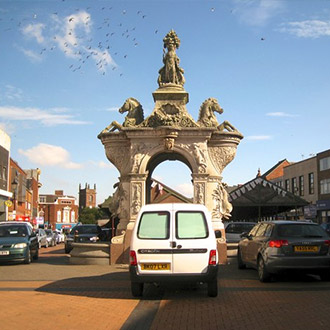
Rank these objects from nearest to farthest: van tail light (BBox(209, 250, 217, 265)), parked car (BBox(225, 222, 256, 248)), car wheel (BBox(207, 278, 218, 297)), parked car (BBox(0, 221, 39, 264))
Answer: van tail light (BBox(209, 250, 217, 265)) < car wheel (BBox(207, 278, 218, 297)) < parked car (BBox(0, 221, 39, 264)) < parked car (BBox(225, 222, 256, 248))

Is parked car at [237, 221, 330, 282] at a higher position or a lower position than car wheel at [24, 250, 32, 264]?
higher

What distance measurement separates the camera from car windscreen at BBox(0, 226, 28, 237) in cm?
1880

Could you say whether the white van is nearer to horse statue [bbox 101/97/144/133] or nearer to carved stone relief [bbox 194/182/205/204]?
carved stone relief [bbox 194/182/205/204]

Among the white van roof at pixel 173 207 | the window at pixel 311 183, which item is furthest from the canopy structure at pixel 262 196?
the window at pixel 311 183

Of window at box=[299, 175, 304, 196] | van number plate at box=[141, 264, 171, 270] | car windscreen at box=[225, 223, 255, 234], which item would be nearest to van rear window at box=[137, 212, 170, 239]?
van number plate at box=[141, 264, 171, 270]

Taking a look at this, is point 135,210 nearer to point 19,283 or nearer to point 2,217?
point 19,283

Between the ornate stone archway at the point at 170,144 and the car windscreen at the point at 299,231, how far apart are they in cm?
436

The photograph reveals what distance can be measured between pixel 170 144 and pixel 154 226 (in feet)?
21.5

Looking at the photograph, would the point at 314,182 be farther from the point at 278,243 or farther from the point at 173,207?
the point at 173,207

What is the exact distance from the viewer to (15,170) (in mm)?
55469

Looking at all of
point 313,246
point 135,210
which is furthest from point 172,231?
point 135,210

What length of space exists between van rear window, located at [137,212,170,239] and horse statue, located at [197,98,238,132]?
283 inches

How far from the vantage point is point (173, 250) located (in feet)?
29.8

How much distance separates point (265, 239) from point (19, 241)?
944 centimetres
